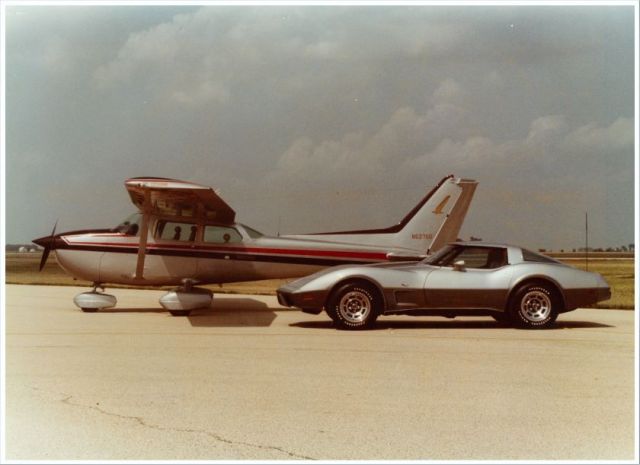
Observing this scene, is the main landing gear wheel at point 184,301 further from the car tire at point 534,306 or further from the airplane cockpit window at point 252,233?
the car tire at point 534,306

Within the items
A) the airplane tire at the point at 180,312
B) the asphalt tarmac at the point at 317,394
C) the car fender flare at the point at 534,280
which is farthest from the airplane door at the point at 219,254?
the car fender flare at the point at 534,280

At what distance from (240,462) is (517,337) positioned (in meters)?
6.15

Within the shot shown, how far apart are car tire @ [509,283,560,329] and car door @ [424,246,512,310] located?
27cm

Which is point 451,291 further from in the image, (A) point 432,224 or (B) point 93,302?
(B) point 93,302

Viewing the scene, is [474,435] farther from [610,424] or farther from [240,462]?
[240,462]

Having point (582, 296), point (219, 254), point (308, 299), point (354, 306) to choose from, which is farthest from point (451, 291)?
point (219, 254)

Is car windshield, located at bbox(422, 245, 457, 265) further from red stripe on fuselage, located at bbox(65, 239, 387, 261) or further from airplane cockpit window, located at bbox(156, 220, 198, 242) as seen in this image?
airplane cockpit window, located at bbox(156, 220, 198, 242)

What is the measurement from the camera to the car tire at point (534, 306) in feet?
32.3

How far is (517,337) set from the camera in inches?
348

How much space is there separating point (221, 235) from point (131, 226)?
1.91 m

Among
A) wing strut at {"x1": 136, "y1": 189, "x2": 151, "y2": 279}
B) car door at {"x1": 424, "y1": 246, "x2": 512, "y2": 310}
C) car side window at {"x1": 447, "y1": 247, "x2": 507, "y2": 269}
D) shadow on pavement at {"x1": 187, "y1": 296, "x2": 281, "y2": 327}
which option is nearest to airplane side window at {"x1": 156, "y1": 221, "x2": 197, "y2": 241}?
wing strut at {"x1": 136, "y1": 189, "x2": 151, "y2": 279}

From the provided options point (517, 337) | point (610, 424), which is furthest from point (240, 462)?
point (517, 337)

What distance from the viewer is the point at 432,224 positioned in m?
13.8

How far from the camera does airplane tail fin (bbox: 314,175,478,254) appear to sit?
44.7 feet
